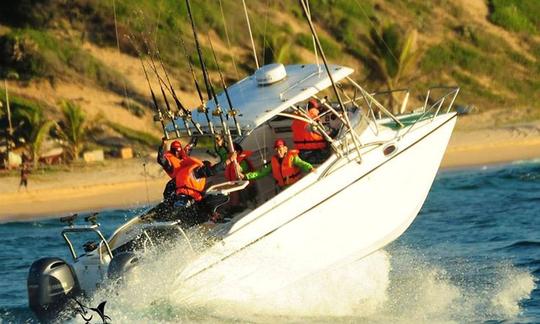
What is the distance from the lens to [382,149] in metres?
15.4

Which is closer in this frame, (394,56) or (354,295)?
(354,295)

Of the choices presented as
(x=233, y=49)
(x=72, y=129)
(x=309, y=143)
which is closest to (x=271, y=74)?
(x=309, y=143)

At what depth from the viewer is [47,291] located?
13.8 metres

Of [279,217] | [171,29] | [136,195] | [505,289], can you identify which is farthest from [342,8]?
[279,217]

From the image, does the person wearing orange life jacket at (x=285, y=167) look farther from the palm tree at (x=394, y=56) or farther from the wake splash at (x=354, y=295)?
the palm tree at (x=394, y=56)

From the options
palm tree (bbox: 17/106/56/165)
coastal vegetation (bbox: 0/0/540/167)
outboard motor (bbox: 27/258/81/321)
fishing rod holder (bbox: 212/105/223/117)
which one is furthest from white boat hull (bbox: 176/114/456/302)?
coastal vegetation (bbox: 0/0/540/167)

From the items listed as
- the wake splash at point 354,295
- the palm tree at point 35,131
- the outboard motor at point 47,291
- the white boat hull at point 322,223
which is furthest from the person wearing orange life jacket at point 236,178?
the palm tree at point 35,131

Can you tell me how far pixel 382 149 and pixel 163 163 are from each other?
278 centimetres

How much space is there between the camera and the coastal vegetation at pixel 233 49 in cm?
3164

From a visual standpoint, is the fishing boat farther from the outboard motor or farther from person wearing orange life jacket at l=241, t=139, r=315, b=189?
person wearing orange life jacket at l=241, t=139, r=315, b=189

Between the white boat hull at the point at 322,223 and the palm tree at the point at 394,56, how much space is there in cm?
1672

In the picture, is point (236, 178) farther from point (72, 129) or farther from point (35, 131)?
point (72, 129)

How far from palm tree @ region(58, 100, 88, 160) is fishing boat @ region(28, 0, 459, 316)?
12447 mm

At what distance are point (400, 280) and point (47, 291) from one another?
5.55 meters
